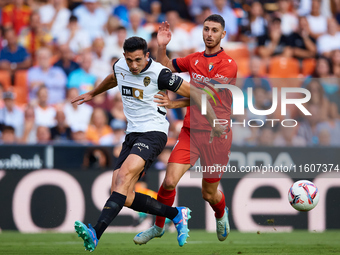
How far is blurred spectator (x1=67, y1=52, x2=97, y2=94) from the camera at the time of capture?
11.8 meters

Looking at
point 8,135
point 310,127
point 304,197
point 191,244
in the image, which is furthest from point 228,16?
point 304,197

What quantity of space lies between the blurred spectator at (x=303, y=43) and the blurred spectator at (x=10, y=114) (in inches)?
269

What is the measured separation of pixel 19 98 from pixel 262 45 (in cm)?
607

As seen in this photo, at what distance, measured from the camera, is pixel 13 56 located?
1264cm

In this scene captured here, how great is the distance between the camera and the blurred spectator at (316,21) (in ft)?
44.8

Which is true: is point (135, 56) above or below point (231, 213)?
above

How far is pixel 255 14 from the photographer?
526 inches

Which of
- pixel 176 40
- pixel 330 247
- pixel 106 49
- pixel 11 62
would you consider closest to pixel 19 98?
pixel 11 62

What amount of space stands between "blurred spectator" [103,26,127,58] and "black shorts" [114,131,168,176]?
6617mm

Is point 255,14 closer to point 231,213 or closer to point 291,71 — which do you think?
point 291,71

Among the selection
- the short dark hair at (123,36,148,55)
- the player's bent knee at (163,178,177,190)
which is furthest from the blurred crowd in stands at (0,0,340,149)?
the short dark hair at (123,36,148,55)

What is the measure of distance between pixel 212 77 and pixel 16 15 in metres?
8.50

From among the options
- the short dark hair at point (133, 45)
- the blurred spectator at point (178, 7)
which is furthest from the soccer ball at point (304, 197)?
the blurred spectator at point (178, 7)

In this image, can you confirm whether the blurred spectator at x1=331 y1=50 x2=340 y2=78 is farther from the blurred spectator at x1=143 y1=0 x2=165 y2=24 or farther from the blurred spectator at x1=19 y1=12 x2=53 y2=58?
the blurred spectator at x1=19 y1=12 x2=53 y2=58
